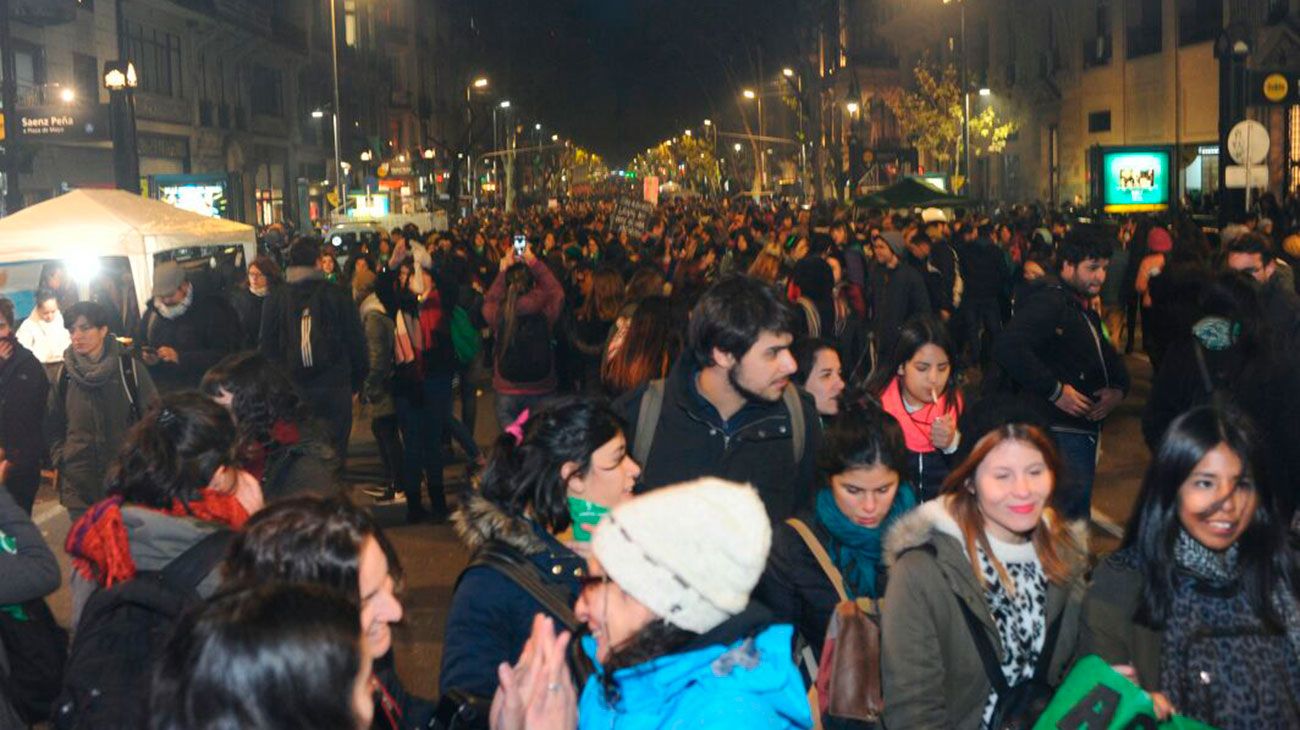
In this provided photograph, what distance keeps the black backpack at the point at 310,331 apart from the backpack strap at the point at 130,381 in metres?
1.13

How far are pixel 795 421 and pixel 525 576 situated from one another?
196 centimetres

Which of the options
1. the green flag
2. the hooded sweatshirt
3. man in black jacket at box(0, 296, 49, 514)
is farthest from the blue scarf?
the hooded sweatshirt

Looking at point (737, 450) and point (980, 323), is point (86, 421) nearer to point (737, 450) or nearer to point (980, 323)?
point (737, 450)

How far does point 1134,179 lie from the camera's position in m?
28.7

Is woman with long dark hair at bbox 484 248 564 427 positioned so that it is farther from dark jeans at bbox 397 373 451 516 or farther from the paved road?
the paved road

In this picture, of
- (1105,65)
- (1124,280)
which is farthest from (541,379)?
(1105,65)

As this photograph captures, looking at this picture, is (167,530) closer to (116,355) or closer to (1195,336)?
(1195,336)

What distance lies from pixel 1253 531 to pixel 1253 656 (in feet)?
1.12

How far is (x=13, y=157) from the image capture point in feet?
72.5

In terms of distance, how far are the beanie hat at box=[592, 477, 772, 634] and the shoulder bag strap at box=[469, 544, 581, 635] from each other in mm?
752

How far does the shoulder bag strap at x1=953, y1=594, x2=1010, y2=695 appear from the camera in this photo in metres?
4.05

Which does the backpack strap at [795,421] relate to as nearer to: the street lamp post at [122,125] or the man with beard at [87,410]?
the man with beard at [87,410]

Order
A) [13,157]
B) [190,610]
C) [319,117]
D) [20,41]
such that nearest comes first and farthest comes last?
[190,610] < [13,157] < [20,41] < [319,117]

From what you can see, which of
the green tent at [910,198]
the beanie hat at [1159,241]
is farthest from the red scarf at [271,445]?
the green tent at [910,198]
